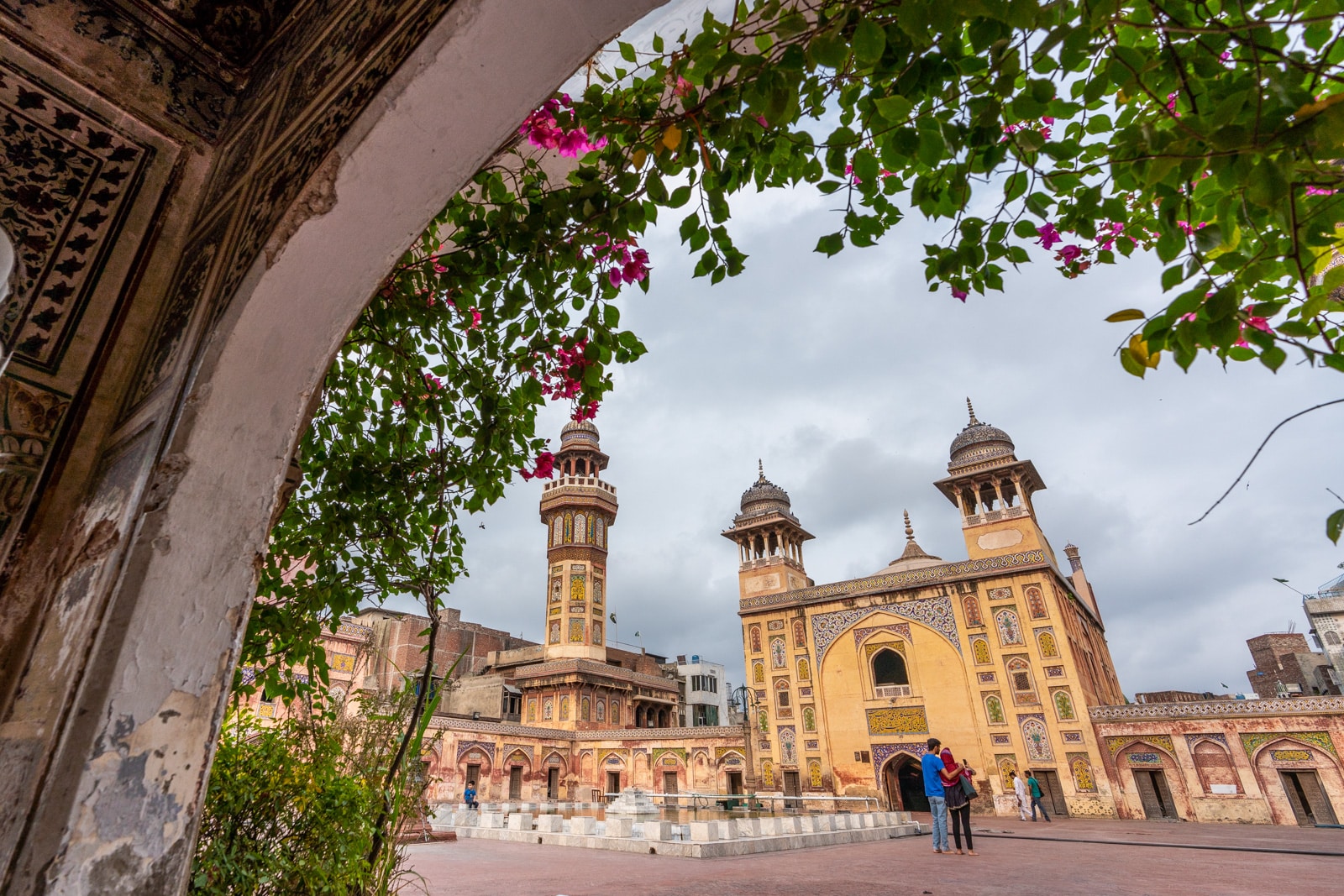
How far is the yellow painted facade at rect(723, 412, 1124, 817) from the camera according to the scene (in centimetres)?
1638

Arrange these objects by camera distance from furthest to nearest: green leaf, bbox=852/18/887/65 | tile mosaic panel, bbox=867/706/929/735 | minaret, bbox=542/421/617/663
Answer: minaret, bbox=542/421/617/663
tile mosaic panel, bbox=867/706/929/735
green leaf, bbox=852/18/887/65

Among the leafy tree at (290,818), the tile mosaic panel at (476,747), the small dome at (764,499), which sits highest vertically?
the small dome at (764,499)

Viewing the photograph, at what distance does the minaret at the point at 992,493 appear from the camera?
18828 millimetres

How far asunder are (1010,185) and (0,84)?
2.79 m

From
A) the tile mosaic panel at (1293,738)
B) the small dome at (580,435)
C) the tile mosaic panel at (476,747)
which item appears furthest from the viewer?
the small dome at (580,435)

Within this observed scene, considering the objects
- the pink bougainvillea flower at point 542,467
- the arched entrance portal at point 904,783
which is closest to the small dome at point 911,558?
the arched entrance portal at point 904,783

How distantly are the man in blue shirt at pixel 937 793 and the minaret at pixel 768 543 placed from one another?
44.3ft

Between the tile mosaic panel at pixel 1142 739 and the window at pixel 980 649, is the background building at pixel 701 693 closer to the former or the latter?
the window at pixel 980 649

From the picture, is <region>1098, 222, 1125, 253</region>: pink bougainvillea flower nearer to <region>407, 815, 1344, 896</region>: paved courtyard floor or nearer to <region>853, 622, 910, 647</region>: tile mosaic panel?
<region>407, 815, 1344, 896</region>: paved courtyard floor

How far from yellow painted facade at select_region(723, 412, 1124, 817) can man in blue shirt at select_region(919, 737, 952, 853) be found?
987 centimetres

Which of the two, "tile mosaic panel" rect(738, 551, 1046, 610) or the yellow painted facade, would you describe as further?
"tile mosaic panel" rect(738, 551, 1046, 610)

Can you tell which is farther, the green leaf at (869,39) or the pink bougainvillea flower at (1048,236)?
the pink bougainvillea flower at (1048,236)

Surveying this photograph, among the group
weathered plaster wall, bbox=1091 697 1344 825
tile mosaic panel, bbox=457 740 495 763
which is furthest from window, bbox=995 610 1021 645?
tile mosaic panel, bbox=457 740 495 763

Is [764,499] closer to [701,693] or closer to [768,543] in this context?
[768,543]
